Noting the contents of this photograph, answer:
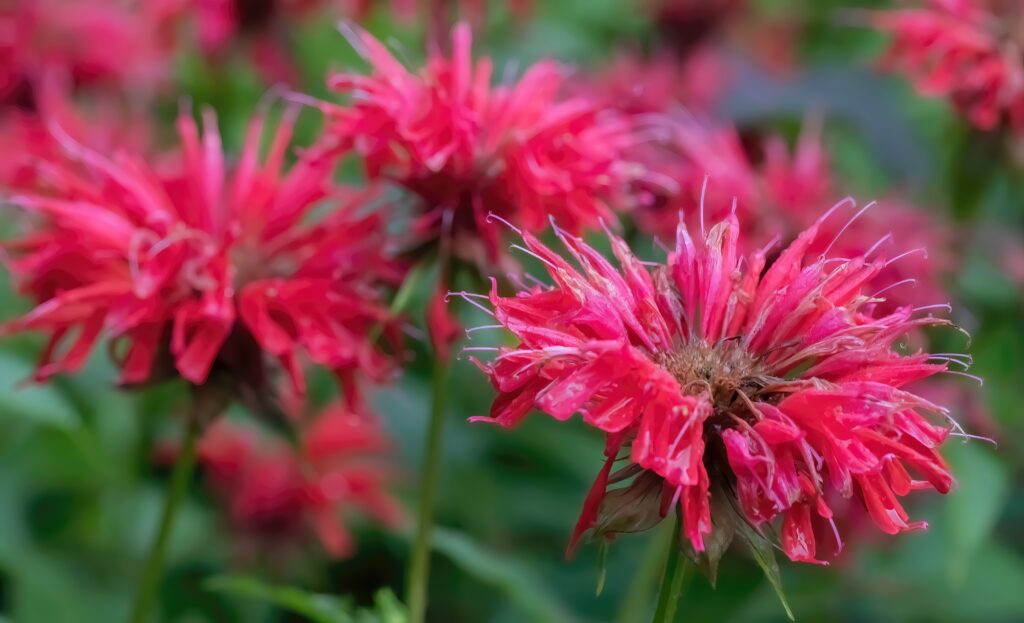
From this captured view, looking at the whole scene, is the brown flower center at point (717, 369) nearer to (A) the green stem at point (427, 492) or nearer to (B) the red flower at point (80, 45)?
(A) the green stem at point (427, 492)

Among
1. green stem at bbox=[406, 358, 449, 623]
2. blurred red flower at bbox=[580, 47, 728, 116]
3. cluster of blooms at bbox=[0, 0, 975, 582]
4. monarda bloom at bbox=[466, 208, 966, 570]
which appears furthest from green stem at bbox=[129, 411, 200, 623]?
blurred red flower at bbox=[580, 47, 728, 116]

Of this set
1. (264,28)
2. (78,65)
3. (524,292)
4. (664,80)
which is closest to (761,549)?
(524,292)

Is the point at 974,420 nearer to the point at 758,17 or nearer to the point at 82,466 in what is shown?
the point at 82,466

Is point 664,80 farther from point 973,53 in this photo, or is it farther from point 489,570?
point 489,570

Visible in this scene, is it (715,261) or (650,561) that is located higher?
(715,261)

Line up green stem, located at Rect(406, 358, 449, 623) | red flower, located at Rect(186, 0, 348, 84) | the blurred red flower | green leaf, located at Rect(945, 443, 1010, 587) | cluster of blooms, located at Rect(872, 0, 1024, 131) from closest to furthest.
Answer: green stem, located at Rect(406, 358, 449, 623)
green leaf, located at Rect(945, 443, 1010, 587)
cluster of blooms, located at Rect(872, 0, 1024, 131)
the blurred red flower
red flower, located at Rect(186, 0, 348, 84)

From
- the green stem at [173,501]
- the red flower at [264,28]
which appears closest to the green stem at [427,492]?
the green stem at [173,501]

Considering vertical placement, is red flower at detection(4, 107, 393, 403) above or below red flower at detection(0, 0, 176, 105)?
below

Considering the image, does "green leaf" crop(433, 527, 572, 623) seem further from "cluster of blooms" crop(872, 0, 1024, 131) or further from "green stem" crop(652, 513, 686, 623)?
"cluster of blooms" crop(872, 0, 1024, 131)

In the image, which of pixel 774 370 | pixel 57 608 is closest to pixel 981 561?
pixel 774 370
